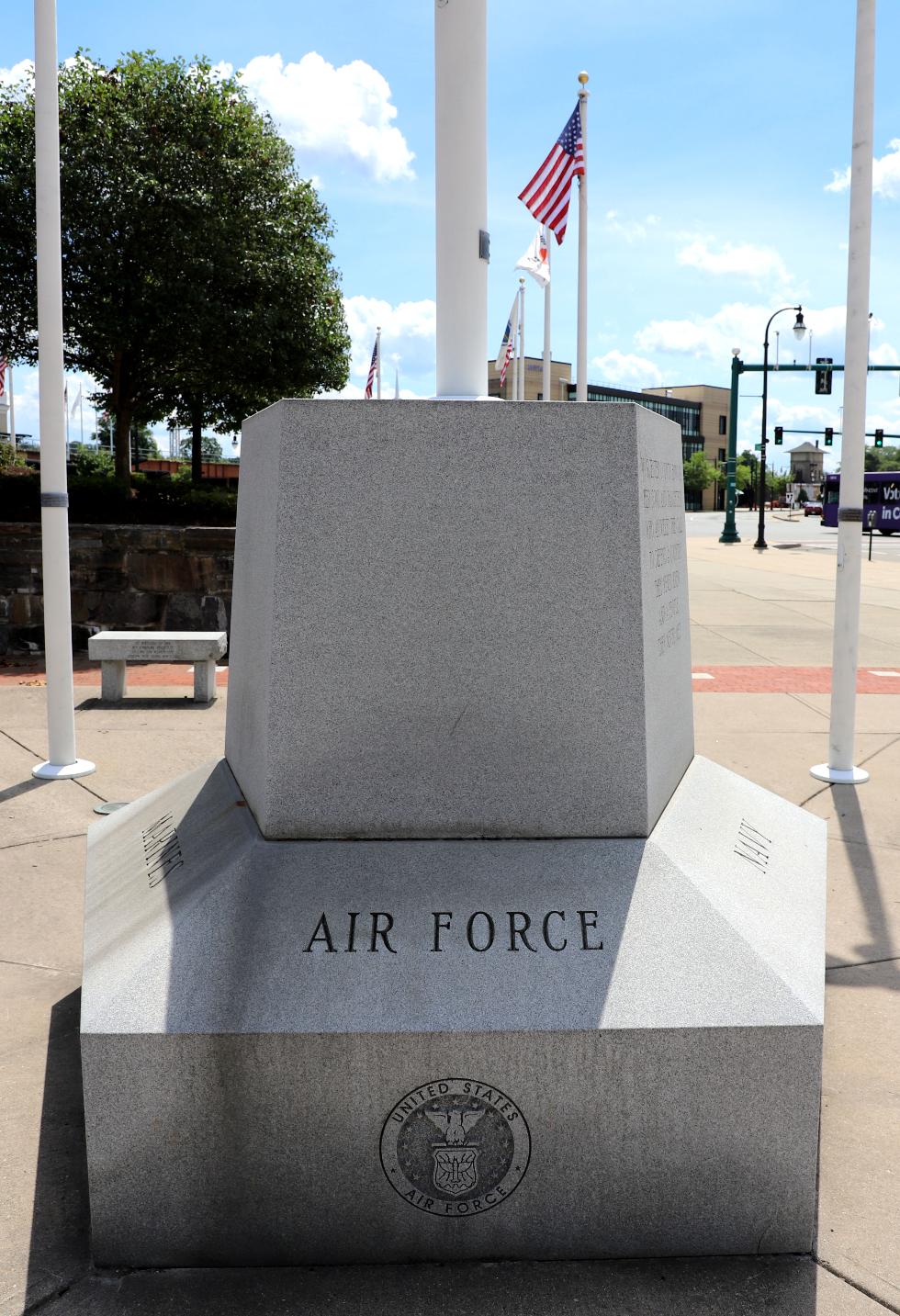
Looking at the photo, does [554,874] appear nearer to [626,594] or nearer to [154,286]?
[626,594]

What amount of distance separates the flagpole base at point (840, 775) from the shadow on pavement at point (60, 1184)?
4813 mm

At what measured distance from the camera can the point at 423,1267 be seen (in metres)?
2.60

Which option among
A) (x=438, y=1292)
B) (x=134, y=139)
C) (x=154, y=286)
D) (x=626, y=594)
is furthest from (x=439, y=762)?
(x=134, y=139)

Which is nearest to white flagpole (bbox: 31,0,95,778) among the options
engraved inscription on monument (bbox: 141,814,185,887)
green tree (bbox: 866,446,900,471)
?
engraved inscription on monument (bbox: 141,814,185,887)

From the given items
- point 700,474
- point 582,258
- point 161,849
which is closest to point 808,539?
point 582,258

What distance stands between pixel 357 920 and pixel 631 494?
1.30 m

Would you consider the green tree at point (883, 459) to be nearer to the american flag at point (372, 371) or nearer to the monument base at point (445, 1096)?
the american flag at point (372, 371)

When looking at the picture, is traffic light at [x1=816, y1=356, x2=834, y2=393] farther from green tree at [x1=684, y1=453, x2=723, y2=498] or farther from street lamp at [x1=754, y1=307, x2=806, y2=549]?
green tree at [x1=684, y1=453, x2=723, y2=498]

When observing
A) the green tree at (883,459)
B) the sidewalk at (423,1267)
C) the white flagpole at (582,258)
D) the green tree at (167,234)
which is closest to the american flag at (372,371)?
the green tree at (167,234)

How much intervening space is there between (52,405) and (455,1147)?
531cm

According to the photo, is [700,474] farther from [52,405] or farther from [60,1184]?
[60,1184]

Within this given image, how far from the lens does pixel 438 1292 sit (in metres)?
2.49

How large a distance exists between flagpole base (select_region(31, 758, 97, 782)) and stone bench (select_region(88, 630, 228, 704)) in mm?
2243

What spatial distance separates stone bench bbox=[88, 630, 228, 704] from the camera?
9195 mm
